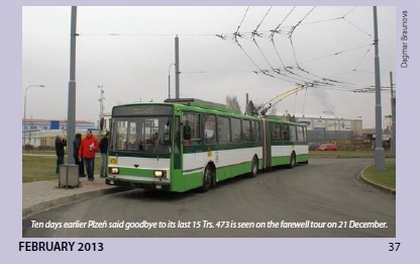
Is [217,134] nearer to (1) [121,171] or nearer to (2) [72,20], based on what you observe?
(1) [121,171]

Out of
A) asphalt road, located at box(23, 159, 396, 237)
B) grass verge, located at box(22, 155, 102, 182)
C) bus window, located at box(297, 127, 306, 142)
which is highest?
bus window, located at box(297, 127, 306, 142)

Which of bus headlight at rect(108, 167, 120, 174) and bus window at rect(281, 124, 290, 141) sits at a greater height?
bus window at rect(281, 124, 290, 141)

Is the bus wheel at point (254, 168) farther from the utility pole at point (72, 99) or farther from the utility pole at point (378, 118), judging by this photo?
the utility pole at point (72, 99)

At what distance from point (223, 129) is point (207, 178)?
222cm

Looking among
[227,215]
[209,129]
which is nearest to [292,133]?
[209,129]

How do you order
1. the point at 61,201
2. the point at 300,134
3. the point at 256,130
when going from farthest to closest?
the point at 300,134, the point at 256,130, the point at 61,201

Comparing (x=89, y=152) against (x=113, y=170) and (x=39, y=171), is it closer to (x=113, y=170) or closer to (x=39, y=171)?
(x=113, y=170)

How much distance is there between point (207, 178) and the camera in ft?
43.0

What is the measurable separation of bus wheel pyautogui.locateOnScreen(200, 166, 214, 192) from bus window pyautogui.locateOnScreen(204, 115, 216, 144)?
91 cm

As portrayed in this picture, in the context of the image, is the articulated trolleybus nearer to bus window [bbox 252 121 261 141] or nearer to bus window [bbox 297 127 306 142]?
bus window [bbox 252 121 261 141]

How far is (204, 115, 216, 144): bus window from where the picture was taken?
42.8ft

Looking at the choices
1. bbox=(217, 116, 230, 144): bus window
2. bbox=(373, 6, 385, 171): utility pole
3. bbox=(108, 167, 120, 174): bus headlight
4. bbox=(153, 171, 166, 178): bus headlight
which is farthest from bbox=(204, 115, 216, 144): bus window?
bbox=(373, 6, 385, 171): utility pole
